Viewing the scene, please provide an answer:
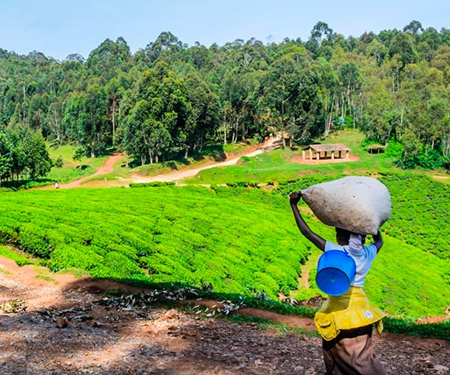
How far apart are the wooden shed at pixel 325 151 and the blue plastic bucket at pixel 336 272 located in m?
55.5

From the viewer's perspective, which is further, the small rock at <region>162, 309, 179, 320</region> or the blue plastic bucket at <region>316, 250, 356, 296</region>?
the small rock at <region>162, 309, 179, 320</region>

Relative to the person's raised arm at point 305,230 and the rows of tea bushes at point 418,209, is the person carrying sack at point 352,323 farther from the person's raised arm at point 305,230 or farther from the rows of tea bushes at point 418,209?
the rows of tea bushes at point 418,209

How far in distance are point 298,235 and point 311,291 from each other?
8.02 meters

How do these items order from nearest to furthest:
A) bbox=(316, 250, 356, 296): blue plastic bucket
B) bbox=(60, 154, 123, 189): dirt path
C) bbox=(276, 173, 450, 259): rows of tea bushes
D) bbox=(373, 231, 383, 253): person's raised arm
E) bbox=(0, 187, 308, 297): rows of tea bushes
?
1. bbox=(316, 250, 356, 296): blue plastic bucket
2. bbox=(373, 231, 383, 253): person's raised arm
3. bbox=(0, 187, 308, 297): rows of tea bushes
4. bbox=(276, 173, 450, 259): rows of tea bushes
5. bbox=(60, 154, 123, 189): dirt path

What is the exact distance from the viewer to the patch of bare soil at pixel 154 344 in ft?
21.4

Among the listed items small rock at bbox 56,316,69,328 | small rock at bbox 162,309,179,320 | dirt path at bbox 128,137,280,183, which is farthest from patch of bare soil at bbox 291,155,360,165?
small rock at bbox 56,316,69,328

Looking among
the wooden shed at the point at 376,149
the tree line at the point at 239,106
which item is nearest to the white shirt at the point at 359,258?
the tree line at the point at 239,106

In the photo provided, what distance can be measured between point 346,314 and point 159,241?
14.3m

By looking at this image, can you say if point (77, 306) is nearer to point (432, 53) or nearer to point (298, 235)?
point (298, 235)

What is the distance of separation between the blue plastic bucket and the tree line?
47.0 m

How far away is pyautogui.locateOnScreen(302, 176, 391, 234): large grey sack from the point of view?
4.18m

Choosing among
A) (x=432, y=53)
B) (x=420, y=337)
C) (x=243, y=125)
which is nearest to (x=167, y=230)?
(x=420, y=337)

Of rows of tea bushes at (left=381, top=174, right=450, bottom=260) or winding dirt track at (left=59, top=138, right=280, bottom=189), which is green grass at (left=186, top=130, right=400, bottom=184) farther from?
rows of tea bushes at (left=381, top=174, right=450, bottom=260)

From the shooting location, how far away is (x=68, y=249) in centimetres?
1389
